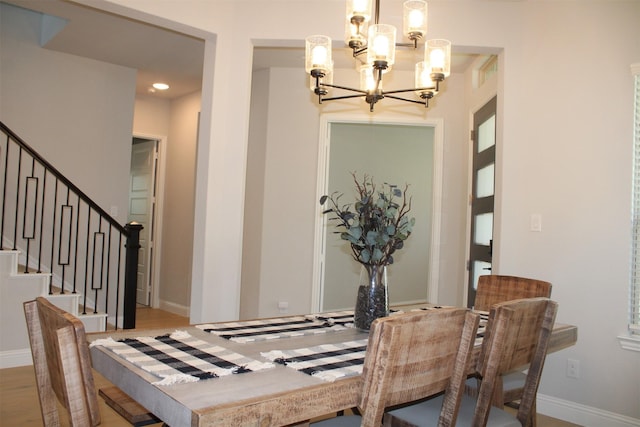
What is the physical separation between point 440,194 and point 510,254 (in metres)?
1.49

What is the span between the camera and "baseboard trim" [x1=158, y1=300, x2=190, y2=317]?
6.21 metres

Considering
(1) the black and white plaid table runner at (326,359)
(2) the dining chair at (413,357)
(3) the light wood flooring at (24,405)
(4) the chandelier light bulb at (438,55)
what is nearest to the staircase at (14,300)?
(3) the light wood flooring at (24,405)

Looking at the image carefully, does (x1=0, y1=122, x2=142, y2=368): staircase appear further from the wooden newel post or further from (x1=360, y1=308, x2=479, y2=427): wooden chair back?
(x1=360, y1=308, x2=479, y2=427): wooden chair back

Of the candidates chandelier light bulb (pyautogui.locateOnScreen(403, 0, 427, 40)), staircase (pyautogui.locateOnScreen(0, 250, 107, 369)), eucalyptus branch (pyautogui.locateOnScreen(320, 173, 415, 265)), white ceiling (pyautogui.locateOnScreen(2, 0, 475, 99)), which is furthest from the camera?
white ceiling (pyautogui.locateOnScreen(2, 0, 475, 99))

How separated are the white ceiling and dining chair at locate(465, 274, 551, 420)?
7.50 ft

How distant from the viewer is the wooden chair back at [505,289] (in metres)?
2.60

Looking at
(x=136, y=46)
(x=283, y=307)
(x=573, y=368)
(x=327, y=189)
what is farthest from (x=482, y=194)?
(x=136, y=46)

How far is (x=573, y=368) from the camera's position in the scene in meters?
3.17

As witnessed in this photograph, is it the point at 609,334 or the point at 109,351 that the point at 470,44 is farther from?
the point at 109,351

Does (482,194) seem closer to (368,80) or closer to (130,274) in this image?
(368,80)

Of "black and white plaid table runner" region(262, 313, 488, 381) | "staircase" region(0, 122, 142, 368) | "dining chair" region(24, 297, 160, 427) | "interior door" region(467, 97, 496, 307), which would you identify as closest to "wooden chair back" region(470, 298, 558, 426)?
"black and white plaid table runner" region(262, 313, 488, 381)

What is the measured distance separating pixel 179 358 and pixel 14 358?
10.4 ft

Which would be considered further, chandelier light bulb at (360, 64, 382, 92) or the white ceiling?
the white ceiling

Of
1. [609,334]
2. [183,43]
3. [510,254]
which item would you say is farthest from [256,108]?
[609,334]
